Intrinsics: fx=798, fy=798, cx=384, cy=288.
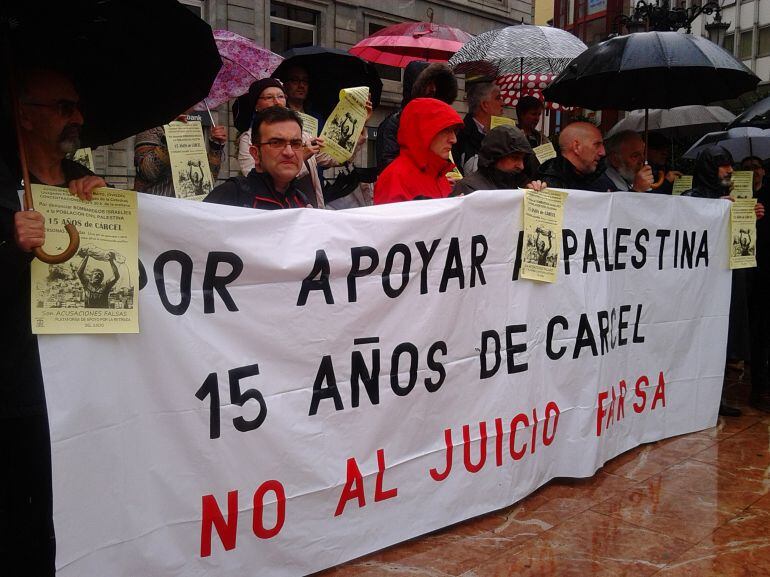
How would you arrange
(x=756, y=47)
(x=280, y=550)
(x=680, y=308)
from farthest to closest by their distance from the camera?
(x=756, y=47)
(x=680, y=308)
(x=280, y=550)

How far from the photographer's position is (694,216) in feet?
16.1

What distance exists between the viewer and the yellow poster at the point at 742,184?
17.6ft

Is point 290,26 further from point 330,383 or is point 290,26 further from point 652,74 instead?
point 330,383

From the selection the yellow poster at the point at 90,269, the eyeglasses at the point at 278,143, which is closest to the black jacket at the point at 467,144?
the eyeglasses at the point at 278,143

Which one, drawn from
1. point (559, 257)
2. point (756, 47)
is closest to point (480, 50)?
point (559, 257)

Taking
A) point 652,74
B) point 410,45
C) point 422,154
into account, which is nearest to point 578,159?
point 652,74

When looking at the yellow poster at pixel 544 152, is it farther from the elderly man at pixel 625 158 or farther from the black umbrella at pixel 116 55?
the black umbrella at pixel 116 55

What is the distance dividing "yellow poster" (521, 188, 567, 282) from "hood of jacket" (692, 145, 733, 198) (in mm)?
2204

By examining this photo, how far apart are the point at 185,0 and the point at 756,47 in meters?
34.9

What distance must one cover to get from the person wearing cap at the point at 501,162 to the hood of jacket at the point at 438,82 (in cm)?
122

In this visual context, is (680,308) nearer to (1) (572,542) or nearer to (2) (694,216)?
(2) (694,216)

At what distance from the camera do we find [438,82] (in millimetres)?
5344

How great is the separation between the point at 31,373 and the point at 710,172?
4783 millimetres

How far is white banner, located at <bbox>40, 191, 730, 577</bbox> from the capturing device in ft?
8.16
